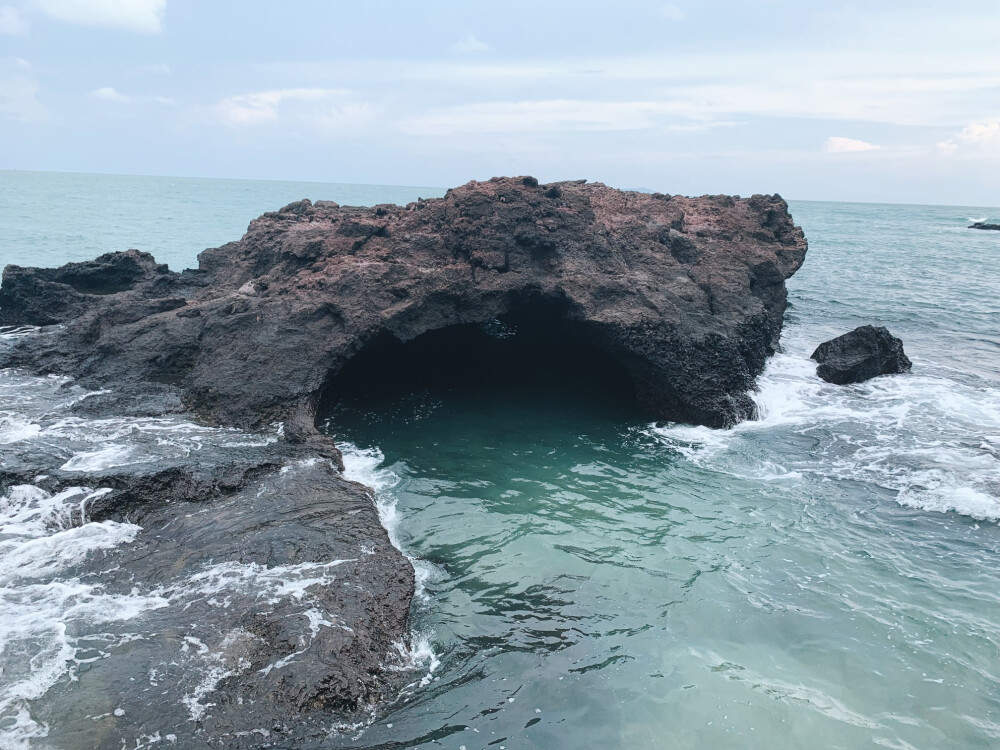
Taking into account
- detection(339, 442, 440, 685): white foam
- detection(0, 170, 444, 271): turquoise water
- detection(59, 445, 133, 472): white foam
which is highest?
Answer: detection(0, 170, 444, 271): turquoise water

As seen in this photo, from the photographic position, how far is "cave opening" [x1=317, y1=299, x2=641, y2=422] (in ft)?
47.2

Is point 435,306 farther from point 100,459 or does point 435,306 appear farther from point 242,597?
point 242,597

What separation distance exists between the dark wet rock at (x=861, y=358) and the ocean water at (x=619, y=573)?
1.54 ft

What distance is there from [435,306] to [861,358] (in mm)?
10146

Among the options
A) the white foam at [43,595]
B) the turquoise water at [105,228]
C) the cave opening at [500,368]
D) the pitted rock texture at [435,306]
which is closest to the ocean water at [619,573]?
the white foam at [43,595]

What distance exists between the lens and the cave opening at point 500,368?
1440 centimetres

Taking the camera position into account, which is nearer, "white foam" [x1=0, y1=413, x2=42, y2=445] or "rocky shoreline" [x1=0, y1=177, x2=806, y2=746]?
"rocky shoreline" [x1=0, y1=177, x2=806, y2=746]

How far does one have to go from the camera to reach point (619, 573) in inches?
338

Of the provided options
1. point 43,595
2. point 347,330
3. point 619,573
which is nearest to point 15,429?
point 43,595

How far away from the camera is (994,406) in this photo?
14.7 m

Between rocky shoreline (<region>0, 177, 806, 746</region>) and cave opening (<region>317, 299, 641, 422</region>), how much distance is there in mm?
125

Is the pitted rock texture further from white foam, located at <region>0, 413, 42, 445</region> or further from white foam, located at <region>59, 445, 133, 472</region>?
white foam, located at <region>0, 413, 42, 445</region>

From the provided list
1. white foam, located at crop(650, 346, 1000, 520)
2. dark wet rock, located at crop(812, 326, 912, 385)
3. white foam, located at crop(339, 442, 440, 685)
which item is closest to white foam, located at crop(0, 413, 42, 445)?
white foam, located at crop(339, 442, 440, 685)

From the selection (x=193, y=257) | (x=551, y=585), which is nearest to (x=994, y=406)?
(x=551, y=585)
